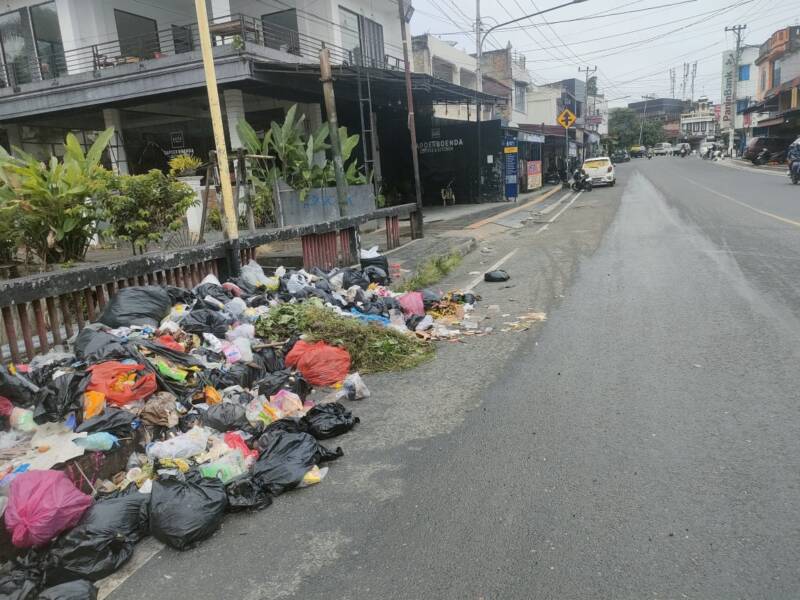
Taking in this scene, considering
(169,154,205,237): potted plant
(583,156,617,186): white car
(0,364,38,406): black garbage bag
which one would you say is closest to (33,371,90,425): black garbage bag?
(0,364,38,406): black garbage bag

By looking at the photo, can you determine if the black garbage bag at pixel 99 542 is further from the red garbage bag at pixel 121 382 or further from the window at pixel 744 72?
the window at pixel 744 72

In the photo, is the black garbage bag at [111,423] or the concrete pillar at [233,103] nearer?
the black garbage bag at [111,423]

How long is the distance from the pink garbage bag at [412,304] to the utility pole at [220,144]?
224 cm

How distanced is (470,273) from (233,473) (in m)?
7.68

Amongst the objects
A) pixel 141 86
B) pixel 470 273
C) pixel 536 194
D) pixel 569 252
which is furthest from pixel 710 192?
pixel 141 86

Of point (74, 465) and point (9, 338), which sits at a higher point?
point (9, 338)

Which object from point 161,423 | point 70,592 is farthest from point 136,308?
point 70,592

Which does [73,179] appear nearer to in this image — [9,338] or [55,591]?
[9,338]

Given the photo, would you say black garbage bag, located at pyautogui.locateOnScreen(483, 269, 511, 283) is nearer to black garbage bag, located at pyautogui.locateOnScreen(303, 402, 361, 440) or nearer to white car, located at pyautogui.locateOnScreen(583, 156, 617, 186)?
black garbage bag, located at pyautogui.locateOnScreen(303, 402, 361, 440)

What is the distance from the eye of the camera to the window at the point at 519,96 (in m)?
47.3

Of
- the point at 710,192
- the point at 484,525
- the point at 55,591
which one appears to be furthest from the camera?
the point at 710,192

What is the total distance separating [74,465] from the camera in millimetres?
3545

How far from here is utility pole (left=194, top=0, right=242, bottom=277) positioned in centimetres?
704

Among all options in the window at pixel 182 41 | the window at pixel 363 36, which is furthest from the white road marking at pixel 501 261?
the window at pixel 182 41
